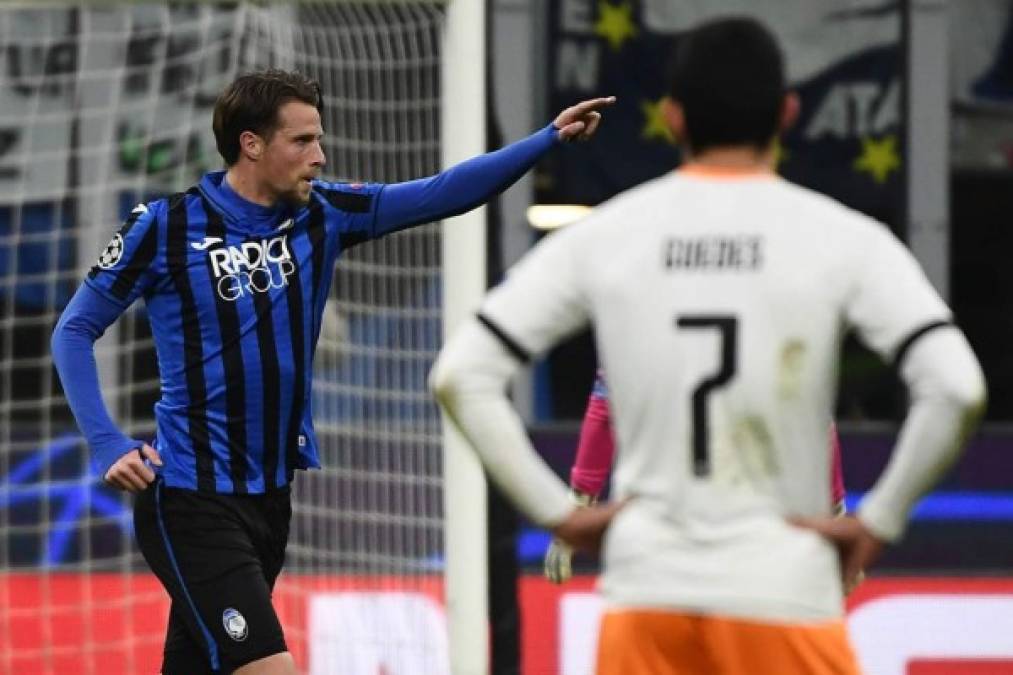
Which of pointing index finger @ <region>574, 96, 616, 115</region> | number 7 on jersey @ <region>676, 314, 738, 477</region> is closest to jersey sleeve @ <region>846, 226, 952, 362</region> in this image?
number 7 on jersey @ <region>676, 314, 738, 477</region>

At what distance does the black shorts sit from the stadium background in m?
2.31

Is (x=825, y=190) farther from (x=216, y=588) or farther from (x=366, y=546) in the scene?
(x=216, y=588)

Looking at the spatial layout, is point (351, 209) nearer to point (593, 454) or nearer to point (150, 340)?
point (593, 454)

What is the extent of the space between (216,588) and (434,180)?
38.2 inches

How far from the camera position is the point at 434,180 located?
16.1 feet

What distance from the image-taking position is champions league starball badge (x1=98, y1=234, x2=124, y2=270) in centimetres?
471

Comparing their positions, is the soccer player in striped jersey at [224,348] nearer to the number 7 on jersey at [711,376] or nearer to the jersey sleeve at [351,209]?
the jersey sleeve at [351,209]

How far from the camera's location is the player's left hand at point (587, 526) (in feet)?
10.1

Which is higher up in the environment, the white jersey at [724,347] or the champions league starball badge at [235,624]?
the white jersey at [724,347]

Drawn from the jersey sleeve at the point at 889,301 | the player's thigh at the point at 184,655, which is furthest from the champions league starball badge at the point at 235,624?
the jersey sleeve at the point at 889,301

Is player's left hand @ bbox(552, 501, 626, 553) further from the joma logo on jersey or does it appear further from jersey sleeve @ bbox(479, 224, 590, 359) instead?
the joma logo on jersey

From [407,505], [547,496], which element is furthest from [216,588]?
[407,505]

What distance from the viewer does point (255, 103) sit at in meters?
4.75

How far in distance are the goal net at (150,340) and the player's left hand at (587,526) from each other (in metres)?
3.29
